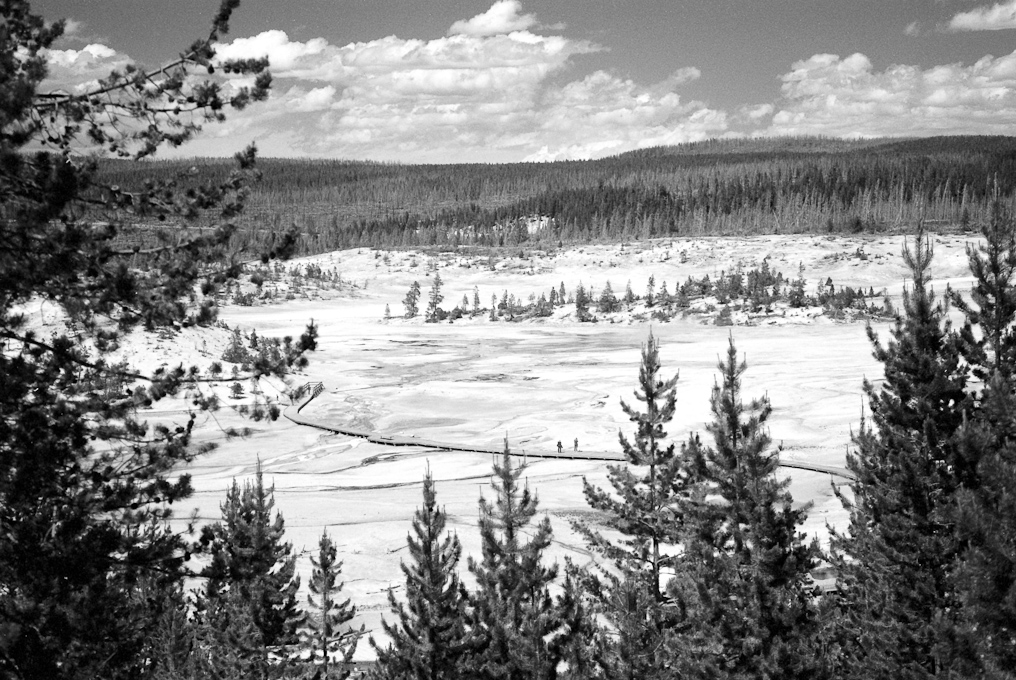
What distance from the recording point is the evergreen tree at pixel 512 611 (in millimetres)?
11914

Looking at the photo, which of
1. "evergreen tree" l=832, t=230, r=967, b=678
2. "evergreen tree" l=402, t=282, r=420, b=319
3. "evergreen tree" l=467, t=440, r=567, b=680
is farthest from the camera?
"evergreen tree" l=402, t=282, r=420, b=319

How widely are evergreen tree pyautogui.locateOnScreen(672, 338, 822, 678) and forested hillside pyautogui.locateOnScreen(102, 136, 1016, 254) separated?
251ft

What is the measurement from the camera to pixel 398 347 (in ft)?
170

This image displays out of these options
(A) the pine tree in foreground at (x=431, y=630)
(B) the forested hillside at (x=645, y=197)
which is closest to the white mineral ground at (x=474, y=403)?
(A) the pine tree in foreground at (x=431, y=630)

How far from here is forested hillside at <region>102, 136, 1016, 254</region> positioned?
10594 centimetres

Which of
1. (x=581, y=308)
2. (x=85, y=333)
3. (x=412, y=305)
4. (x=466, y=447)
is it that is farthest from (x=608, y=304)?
(x=85, y=333)

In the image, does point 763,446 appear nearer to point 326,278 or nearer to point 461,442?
point 461,442

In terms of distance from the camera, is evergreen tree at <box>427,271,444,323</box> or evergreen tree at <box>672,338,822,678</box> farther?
evergreen tree at <box>427,271,444,323</box>

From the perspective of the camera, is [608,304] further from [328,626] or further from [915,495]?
[915,495]

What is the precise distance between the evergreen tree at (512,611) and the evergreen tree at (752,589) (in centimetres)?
196

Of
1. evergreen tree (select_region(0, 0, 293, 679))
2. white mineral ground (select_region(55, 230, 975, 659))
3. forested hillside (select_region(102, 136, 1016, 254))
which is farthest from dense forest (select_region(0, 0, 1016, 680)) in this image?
forested hillside (select_region(102, 136, 1016, 254))

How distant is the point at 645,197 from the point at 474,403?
94899 millimetres

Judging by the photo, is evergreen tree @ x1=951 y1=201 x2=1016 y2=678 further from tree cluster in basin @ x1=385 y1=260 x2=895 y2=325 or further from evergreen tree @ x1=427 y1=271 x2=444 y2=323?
evergreen tree @ x1=427 y1=271 x2=444 y2=323

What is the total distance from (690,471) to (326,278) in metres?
70.3
